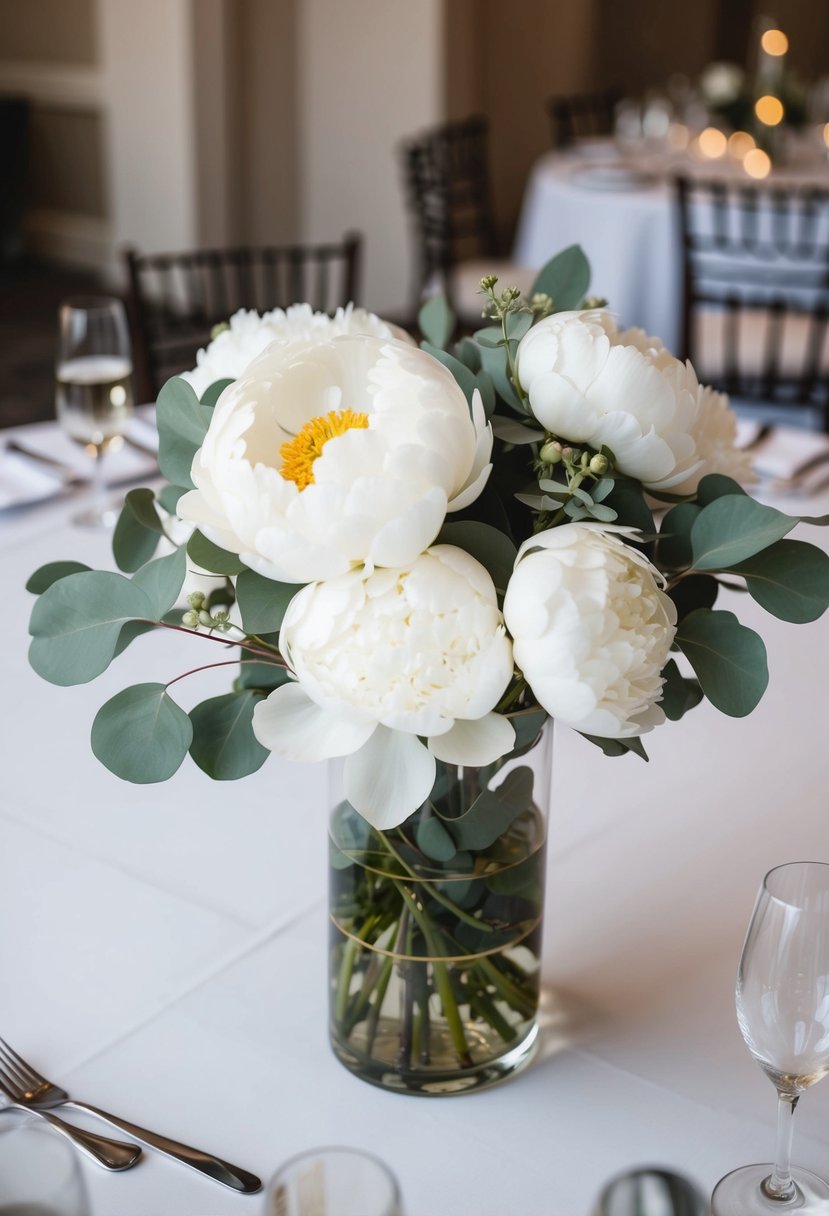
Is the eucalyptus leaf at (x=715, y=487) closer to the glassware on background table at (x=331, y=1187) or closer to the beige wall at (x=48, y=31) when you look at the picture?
the glassware on background table at (x=331, y=1187)

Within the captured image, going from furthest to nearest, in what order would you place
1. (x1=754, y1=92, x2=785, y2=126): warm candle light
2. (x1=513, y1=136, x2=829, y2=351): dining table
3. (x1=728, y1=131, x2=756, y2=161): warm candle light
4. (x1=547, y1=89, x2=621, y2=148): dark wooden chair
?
1. (x1=547, y1=89, x2=621, y2=148): dark wooden chair
2. (x1=728, y1=131, x2=756, y2=161): warm candle light
3. (x1=754, y1=92, x2=785, y2=126): warm candle light
4. (x1=513, y1=136, x2=829, y2=351): dining table

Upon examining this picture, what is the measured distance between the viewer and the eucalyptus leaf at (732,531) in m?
0.64

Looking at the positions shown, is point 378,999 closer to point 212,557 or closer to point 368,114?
point 212,557

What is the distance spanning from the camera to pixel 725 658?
67 cm

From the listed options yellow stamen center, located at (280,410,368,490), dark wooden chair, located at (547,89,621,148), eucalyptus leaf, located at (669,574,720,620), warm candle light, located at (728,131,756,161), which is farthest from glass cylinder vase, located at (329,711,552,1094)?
dark wooden chair, located at (547,89,621,148)

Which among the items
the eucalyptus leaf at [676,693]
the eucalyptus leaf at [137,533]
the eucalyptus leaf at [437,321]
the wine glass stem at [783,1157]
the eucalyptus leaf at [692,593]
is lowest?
the wine glass stem at [783,1157]

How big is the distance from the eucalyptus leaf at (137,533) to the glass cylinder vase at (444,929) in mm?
171

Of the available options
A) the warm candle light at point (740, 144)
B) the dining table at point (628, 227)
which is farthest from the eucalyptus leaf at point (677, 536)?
the warm candle light at point (740, 144)

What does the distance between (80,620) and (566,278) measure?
1.25ft

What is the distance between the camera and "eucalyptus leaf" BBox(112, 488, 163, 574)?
76 cm

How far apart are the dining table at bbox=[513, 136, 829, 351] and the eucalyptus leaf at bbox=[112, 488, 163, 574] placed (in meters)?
2.77

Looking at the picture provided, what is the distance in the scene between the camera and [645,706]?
584mm

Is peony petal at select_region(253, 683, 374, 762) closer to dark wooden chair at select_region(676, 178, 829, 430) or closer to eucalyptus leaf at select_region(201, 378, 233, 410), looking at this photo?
eucalyptus leaf at select_region(201, 378, 233, 410)

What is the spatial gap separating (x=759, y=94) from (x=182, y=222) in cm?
271
